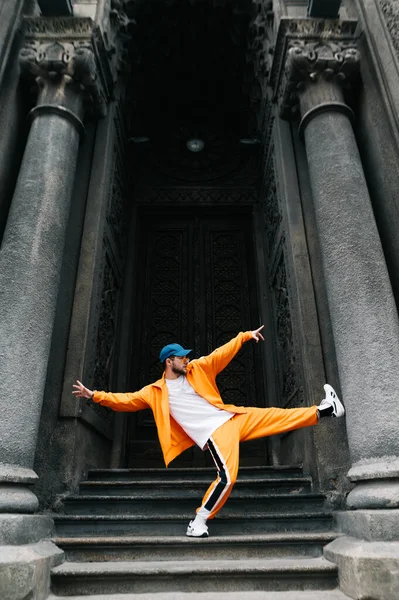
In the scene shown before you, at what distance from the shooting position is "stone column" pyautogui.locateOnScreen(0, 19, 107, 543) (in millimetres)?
3686

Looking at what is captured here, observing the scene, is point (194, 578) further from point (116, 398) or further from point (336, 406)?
point (336, 406)

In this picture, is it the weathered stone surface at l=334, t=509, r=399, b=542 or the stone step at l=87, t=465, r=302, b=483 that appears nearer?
the weathered stone surface at l=334, t=509, r=399, b=542

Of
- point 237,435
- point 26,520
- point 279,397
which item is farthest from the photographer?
point 279,397

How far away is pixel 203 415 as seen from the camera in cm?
388

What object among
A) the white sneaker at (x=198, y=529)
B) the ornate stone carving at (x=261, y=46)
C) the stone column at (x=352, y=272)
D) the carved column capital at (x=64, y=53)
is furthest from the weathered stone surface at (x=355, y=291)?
the carved column capital at (x=64, y=53)

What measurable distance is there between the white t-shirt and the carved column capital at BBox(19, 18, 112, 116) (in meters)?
3.84

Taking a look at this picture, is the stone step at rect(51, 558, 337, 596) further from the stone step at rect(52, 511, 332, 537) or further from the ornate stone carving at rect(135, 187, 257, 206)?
the ornate stone carving at rect(135, 187, 257, 206)

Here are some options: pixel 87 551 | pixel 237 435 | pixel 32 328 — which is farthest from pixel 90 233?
pixel 87 551

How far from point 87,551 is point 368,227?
383 centimetres

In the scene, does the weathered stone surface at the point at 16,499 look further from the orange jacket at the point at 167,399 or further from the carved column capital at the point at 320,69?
the carved column capital at the point at 320,69

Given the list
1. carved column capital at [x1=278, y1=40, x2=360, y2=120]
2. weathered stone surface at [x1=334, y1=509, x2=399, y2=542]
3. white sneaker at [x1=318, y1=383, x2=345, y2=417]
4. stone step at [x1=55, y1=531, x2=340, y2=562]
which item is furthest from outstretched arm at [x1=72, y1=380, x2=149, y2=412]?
carved column capital at [x1=278, y1=40, x2=360, y2=120]

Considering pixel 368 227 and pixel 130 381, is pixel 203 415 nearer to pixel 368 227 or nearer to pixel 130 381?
pixel 368 227

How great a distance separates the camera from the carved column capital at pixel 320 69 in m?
5.29

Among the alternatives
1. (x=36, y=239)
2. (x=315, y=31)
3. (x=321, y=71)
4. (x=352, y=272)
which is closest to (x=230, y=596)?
(x=352, y=272)
